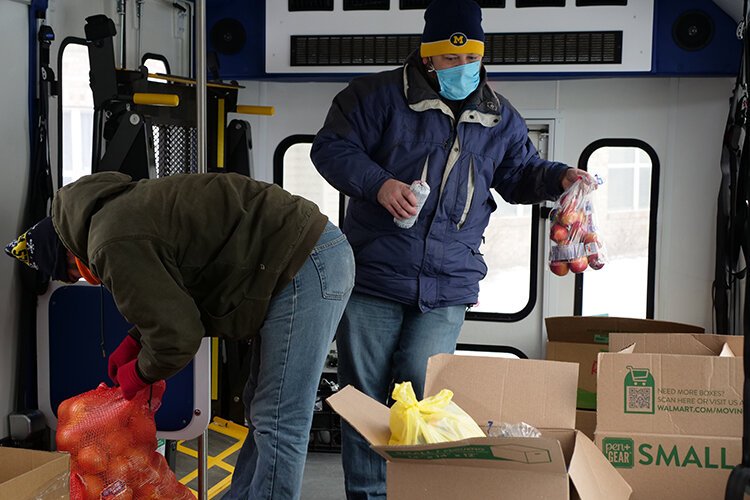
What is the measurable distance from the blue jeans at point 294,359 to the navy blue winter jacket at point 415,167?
→ 54 cm

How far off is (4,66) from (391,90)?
1.55 meters

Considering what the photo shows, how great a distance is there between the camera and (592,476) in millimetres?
2262

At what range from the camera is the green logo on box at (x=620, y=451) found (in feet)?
9.21

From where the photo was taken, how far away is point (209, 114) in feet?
15.5

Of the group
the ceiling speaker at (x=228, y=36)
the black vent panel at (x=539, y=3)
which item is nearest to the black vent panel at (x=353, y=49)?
the ceiling speaker at (x=228, y=36)

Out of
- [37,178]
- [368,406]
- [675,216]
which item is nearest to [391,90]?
[368,406]

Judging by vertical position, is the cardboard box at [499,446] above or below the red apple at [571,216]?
below

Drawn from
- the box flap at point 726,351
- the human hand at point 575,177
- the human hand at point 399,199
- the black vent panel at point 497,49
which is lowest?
the box flap at point 726,351

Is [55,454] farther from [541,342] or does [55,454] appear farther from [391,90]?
[541,342]

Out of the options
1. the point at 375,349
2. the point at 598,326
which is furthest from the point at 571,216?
the point at 375,349

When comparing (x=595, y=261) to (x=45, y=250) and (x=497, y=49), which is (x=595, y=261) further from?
(x=45, y=250)

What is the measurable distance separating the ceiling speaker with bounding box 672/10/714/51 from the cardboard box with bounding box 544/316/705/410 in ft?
5.16

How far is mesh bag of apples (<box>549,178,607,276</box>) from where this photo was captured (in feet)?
11.4

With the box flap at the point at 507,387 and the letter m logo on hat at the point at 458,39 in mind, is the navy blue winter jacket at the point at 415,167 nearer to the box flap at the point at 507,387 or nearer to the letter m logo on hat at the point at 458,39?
the letter m logo on hat at the point at 458,39
